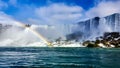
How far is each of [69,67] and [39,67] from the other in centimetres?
644

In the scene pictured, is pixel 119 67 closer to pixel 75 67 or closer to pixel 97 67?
pixel 97 67

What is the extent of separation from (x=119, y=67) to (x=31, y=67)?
729 inches

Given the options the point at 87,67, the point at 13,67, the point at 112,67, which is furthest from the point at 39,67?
the point at 112,67

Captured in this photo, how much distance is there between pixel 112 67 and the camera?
61.6 meters

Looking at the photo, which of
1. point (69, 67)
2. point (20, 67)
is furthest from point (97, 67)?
point (20, 67)

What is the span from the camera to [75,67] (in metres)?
62.9

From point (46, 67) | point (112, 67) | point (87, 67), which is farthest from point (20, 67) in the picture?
point (112, 67)

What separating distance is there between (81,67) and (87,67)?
1303 millimetres

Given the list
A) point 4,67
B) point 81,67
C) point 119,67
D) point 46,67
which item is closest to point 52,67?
point 46,67

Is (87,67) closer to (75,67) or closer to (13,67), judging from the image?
(75,67)

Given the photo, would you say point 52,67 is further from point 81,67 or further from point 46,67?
point 81,67

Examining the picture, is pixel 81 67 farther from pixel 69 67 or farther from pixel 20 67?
pixel 20 67

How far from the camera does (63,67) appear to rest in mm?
62656

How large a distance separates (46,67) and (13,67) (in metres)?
7.05
